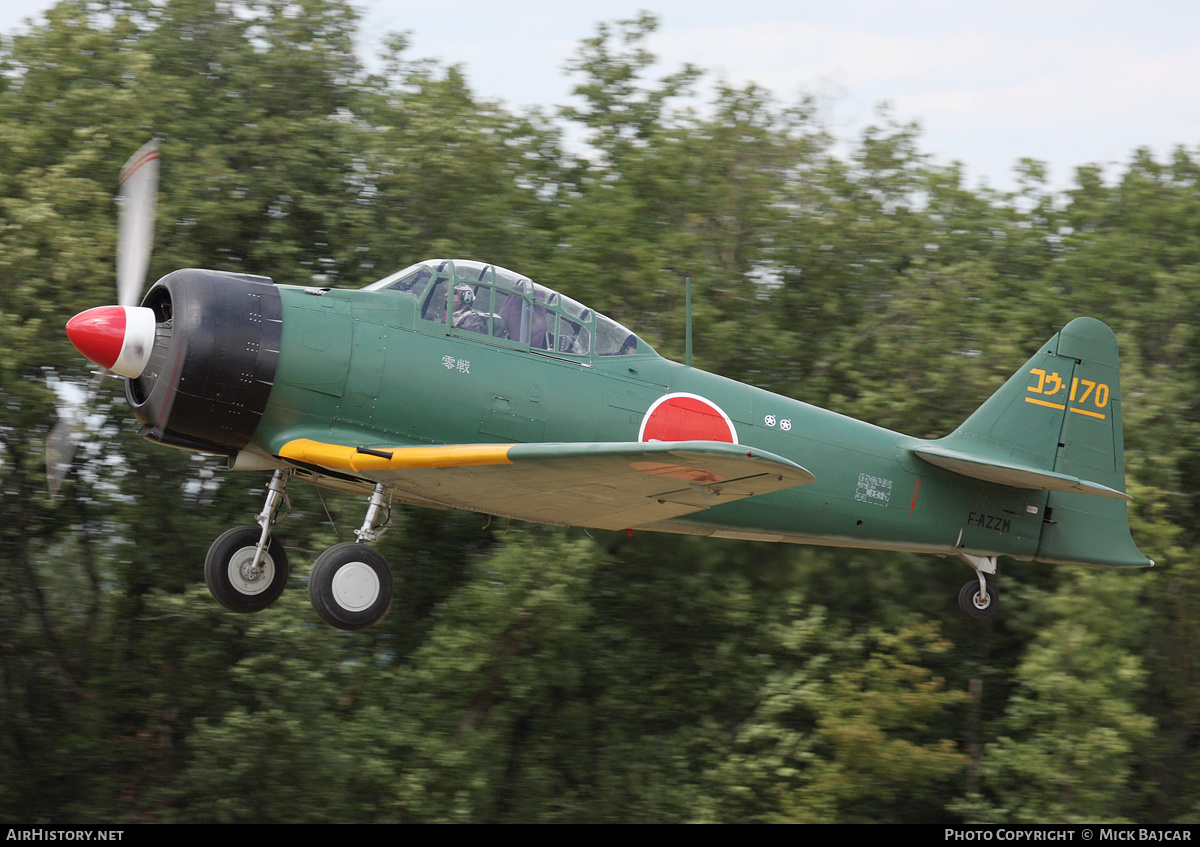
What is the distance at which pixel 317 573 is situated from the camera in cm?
722

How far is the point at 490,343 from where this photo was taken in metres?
7.62

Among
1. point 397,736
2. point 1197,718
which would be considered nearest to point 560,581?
point 397,736

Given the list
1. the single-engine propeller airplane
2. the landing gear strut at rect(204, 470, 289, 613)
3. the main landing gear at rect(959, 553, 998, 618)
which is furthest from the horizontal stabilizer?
the landing gear strut at rect(204, 470, 289, 613)

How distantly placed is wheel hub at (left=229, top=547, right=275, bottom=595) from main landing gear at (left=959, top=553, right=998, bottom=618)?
5258mm

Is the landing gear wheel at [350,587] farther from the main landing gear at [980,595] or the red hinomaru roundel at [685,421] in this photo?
the main landing gear at [980,595]

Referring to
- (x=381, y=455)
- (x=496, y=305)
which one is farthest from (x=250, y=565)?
(x=496, y=305)

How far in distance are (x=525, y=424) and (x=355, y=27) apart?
25.6ft

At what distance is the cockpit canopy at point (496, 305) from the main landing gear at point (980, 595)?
12.0 ft

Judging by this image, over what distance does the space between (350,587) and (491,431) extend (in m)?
1.29

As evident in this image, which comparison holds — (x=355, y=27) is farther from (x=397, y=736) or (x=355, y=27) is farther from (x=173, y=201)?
(x=397, y=736)

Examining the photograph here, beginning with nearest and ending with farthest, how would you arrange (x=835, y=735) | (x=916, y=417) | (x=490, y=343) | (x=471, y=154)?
(x=490, y=343) < (x=835, y=735) < (x=916, y=417) < (x=471, y=154)


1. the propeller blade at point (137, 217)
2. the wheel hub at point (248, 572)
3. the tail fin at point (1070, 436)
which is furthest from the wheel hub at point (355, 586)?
the tail fin at point (1070, 436)

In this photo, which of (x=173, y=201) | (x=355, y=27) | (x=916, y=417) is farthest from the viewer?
(x=355, y=27)
